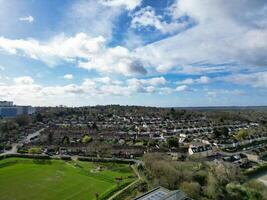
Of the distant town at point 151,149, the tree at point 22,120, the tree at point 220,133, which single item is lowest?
the distant town at point 151,149

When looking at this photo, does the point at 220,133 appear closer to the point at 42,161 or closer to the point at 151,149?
the point at 151,149

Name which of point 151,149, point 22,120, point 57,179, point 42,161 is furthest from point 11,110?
point 57,179

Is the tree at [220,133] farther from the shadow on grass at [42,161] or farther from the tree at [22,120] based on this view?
the tree at [22,120]

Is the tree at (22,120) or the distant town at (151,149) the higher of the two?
the tree at (22,120)

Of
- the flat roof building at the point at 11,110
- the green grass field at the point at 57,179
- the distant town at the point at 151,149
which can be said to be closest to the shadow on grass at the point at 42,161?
the green grass field at the point at 57,179

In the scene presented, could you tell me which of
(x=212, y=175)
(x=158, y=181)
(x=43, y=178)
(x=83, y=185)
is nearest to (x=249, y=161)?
(x=212, y=175)

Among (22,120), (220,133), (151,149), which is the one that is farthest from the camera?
(22,120)

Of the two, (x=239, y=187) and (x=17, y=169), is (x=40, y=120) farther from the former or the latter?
(x=239, y=187)

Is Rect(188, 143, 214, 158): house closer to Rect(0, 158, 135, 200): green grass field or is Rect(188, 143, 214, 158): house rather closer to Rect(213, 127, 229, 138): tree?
Rect(0, 158, 135, 200): green grass field

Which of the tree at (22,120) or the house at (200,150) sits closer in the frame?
the house at (200,150)
